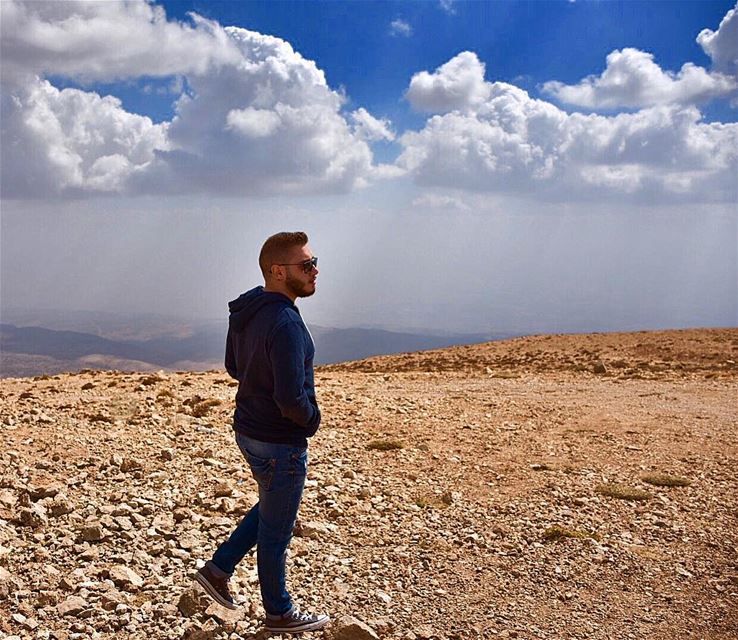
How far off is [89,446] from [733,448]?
9217 millimetres

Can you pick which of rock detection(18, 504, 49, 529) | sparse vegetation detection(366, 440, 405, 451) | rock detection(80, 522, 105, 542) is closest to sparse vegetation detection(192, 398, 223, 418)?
sparse vegetation detection(366, 440, 405, 451)

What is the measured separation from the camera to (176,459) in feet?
29.1

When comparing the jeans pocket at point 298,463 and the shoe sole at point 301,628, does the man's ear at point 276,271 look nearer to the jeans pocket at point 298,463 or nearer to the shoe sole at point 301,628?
the jeans pocket at point 298,463

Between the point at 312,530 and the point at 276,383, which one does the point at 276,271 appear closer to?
the point at 276,383

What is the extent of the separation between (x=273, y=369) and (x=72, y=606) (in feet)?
8.06

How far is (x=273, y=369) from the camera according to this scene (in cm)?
426

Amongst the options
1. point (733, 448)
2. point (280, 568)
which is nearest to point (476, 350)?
point (733, 448)

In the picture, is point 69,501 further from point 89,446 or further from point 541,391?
point 541,391

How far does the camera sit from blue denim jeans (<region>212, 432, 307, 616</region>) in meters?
4.44

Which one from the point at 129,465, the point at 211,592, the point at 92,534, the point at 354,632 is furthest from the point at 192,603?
the point at 129,465

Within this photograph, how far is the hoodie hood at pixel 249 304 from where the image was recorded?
439cm

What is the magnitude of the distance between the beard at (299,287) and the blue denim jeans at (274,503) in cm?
94

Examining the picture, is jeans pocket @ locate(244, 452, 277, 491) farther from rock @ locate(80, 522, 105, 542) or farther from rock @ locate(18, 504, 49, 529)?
rock @ locate(18, 504, 49, 529)

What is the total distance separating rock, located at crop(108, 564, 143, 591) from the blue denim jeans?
47.7 inches
